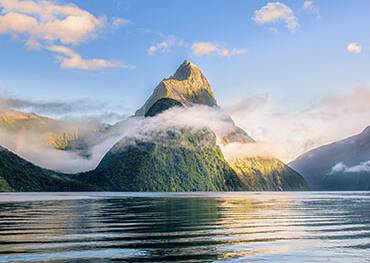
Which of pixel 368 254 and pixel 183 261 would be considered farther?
pixel 368 254

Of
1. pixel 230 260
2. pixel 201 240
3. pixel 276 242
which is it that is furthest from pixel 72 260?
pixel 276 242

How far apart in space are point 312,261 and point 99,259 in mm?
16393

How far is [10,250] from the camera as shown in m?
41.0

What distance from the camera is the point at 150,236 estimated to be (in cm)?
5288

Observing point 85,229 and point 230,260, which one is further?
point 85,229

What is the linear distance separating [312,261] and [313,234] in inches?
822

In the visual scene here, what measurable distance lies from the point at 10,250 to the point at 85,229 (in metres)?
19.4

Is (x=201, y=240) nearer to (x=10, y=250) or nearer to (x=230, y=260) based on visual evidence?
(x=230, y=260)

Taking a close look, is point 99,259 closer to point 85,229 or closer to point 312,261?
point 312,261

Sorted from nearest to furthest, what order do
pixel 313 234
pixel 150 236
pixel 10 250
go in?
1. pixel 10 250
2. pixel 150 236
3. pixel 313 234

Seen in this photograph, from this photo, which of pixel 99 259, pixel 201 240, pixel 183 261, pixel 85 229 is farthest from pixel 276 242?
pixel 85 229

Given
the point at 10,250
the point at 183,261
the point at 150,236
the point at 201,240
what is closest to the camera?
the point at 183,261

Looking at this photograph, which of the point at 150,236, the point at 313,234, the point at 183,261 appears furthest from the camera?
the point at 313,234

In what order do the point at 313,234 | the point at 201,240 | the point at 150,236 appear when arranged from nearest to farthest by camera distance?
the point at 201,240, the point at 150,236, the point at 313,234
